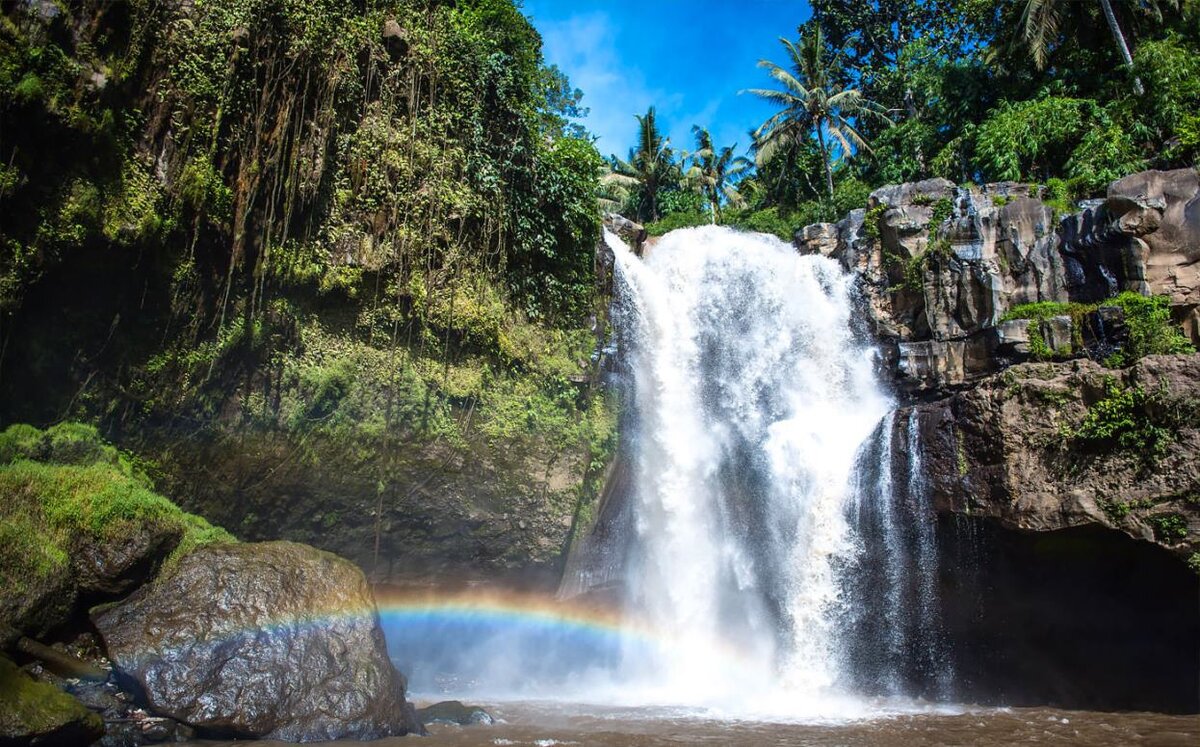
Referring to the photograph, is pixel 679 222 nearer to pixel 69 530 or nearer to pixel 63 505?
pixel 63 505

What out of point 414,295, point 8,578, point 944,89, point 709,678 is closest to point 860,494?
point 709,678

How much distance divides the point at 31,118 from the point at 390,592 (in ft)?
29.1

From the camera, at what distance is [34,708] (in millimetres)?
6617

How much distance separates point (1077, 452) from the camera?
11844mm

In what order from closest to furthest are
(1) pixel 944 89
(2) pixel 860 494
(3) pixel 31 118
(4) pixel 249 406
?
(3) pixel 31 118 < (4) pixel 249 406 < (2) pixel 860 494 < (1) pixel 944 89

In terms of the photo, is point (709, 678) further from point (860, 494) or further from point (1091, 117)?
point (1091, 117)

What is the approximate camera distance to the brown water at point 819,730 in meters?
8.89

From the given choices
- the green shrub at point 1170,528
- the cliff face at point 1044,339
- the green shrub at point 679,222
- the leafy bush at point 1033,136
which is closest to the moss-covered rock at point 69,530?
the cliff face at point 1044,339

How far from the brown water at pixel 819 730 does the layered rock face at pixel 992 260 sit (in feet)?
24.4

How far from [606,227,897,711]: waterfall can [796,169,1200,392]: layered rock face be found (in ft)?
4.38

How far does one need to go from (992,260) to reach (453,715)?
14510mm

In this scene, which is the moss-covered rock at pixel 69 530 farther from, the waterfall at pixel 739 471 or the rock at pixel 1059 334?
the rock at pixel 1059 334

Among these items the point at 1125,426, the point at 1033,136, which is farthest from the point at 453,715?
the point at 1033,136

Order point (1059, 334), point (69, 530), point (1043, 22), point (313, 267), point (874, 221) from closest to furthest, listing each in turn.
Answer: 1. point (69, 530)
2. point (313, 267)
3. point (1059, 334)
4. point (874, 221)
5. point (1043, 22)
